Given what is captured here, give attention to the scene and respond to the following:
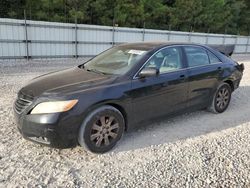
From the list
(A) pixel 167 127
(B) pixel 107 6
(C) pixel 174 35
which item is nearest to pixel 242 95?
(A) pixel 167 127

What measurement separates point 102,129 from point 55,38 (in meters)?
10.3

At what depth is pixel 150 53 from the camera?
13.2 ft

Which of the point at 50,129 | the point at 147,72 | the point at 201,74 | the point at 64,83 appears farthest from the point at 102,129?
the point at 201,74

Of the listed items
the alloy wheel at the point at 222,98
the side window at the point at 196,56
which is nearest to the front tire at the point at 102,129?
the side window at the point at 196,56

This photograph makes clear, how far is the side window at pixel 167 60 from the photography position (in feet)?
13.3

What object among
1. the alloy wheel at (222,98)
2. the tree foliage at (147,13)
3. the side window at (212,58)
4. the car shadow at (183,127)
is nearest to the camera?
the car shadow at (183,127)

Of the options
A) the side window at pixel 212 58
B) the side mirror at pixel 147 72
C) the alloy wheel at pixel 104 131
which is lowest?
the alloy wheel at pixel 104 131

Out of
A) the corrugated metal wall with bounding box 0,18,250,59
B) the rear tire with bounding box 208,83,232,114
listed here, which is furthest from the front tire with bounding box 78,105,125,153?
the corrugated metal wall with bounding box 0,18,250,59

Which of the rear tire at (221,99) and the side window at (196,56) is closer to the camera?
the side window at (196,56)

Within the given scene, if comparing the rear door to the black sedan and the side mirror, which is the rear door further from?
the side mirror

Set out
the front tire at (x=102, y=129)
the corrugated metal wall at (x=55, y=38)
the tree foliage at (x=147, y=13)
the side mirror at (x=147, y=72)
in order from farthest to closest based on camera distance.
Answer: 1. the tree foliage at (x=147, y=13)
2. the corrugated metal wall at (x=55, y=38)
3. the side mirror at (x=147, y=72)
4. the front tire at (x=102, y=129)

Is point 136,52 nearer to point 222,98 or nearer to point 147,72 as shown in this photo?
point 147,72

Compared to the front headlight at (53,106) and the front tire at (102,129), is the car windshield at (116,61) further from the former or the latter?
the front headlight at (53,106)

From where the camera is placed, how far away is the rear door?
457 centimetres
